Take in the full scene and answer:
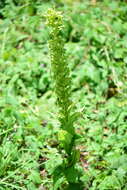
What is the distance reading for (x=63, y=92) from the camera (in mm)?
2576

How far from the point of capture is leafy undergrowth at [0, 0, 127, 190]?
9.20ft

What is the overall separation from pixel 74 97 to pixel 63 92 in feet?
3.70

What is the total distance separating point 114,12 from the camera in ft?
15.1

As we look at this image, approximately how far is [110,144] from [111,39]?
1.60m

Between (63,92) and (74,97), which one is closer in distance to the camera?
(63,92)

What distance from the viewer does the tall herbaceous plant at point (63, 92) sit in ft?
7.94

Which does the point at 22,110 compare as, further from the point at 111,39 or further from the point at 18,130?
the point at 111,39

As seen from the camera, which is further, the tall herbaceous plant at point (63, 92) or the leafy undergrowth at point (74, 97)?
the leafy undergrowth at point (74, 97)

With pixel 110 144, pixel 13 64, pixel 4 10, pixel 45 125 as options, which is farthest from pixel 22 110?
pixel 4 10

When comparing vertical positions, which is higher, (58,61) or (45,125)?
(58,61)

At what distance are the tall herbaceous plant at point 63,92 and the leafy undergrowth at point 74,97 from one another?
0.25 feet

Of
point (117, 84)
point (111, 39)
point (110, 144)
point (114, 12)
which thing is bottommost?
point (110, 144)

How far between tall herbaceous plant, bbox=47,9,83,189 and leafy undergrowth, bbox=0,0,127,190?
3.0 inches

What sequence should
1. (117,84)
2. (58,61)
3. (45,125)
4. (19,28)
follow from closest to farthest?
(58,61)
(45,125)
(117,84)
(19,28)
